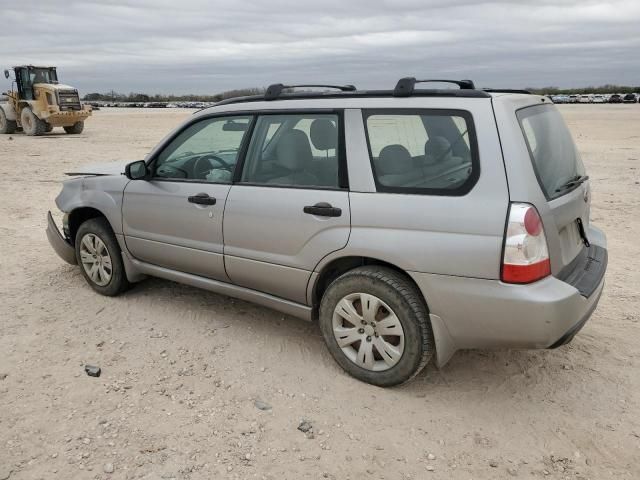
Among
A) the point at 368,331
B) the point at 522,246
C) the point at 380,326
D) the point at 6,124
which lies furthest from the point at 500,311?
the point at 6,124

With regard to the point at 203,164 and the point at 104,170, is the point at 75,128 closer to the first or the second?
the point at 104,170

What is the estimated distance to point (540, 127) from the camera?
10.8 feet

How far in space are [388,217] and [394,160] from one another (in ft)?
1.20

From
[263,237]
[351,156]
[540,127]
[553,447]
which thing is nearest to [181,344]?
[263,237]

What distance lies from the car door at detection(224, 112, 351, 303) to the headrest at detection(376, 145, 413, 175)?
0.25 m

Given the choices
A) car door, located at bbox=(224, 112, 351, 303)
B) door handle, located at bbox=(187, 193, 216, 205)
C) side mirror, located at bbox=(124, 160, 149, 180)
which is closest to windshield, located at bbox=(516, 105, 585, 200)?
car door, located at bbox=(224, 112, 351, 303)

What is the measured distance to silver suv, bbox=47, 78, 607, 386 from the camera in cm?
290

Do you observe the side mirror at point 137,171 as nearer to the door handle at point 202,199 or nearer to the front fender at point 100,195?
the front fender at point 100,195

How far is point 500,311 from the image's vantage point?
2904mm

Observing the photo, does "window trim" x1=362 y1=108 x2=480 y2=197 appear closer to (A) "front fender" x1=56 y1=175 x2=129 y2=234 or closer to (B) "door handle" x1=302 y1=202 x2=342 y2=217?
(B) "door handle" x1=302 y1=202 x2=342 y2=217

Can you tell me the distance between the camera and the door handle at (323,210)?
3363 mm

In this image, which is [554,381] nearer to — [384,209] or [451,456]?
[451,456]

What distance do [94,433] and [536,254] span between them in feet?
8.30

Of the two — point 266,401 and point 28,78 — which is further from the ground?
point 28,78
